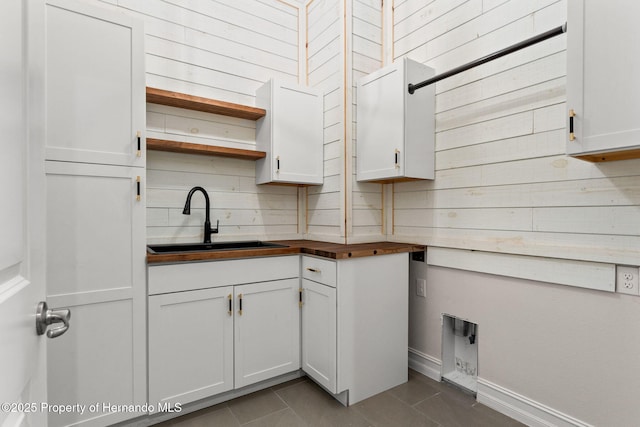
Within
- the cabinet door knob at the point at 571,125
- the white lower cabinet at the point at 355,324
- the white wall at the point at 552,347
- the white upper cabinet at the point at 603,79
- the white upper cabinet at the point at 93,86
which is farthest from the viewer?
the white lower cabinet at the point at 355,324

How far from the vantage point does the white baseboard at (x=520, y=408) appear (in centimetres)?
168

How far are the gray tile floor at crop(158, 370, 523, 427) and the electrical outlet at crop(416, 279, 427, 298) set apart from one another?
603 mm

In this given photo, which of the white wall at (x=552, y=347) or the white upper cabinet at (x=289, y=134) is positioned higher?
the white upper cabinet at (x=289, y=134)

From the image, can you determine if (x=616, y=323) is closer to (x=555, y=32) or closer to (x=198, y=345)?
(x=555, y=32)

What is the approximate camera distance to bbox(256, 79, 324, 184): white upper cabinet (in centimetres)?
247

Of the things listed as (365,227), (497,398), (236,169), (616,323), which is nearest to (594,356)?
(616,323)

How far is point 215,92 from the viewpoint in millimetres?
2537

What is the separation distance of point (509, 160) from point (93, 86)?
229 centimetres

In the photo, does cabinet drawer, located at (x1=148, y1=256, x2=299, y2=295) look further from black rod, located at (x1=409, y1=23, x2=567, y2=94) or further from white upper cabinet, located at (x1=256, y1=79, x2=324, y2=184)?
black rod, located at (x1=409, y1=23, x2=567, y2=94)

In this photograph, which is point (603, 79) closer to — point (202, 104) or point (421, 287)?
point (421, 287)

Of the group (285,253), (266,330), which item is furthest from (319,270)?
(266,330)

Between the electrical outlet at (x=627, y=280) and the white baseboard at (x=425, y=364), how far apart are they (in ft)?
3.83

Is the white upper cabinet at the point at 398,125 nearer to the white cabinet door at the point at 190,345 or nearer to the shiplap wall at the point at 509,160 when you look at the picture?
the shiplap wall at the point at 509,160

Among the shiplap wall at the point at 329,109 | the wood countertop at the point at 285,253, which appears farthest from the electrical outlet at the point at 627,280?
the shiplap wall at the point at 329,109
